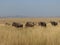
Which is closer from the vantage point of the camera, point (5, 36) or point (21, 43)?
point (21, 43)

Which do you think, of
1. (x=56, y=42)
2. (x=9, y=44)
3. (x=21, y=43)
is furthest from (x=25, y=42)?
(x=56, y=42)

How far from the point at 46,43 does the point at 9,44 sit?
150 cm

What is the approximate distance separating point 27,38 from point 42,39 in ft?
2.35

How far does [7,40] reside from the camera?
26.9ft

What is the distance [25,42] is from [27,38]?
0.64 m

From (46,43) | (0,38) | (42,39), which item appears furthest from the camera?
(0,38)

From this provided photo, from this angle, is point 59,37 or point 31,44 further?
point 59,37

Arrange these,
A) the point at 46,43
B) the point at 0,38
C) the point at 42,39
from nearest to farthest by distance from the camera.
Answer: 1. the point at 46,43
2. the point at 42,39
3. the point at 0,38

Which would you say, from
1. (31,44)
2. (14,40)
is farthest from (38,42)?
(14,40)

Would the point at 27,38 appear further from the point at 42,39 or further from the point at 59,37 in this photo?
the point at 59,37

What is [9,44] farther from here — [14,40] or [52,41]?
[52,41]

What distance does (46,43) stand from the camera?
754 centimetres

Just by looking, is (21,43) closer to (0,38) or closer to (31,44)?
(31,44)

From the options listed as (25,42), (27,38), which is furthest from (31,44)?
(27,38)
